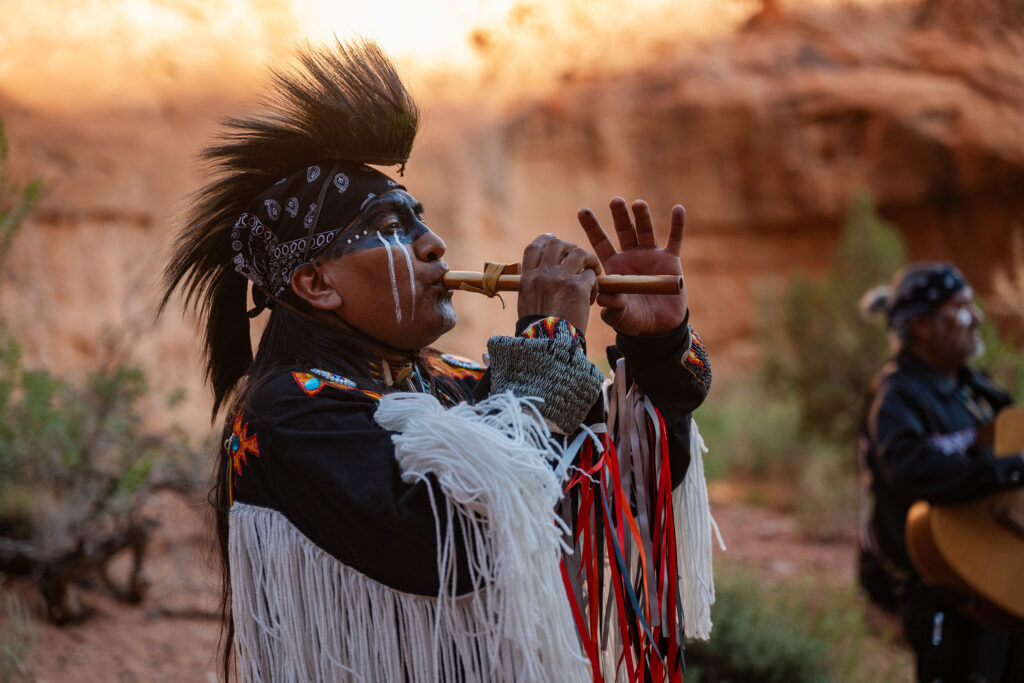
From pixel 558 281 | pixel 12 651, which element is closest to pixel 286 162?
pixel 558 281

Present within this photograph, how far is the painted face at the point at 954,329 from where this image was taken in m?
3.52

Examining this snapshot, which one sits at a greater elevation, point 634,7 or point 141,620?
point 634,7

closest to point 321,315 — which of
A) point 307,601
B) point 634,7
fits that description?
point 307,601

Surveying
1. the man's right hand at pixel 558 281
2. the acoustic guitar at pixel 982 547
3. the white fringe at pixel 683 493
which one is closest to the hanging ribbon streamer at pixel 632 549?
the white fringe at pixel 683 493

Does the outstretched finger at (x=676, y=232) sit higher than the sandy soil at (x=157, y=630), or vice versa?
the outstretched finger at (x=676, y=232)

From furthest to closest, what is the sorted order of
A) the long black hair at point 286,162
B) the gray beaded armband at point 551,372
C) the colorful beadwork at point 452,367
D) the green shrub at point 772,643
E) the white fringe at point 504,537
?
the green shrub at point 772,643 < the colorful beadwork at point 452,367 < the long black hair at point 286,162 < the gray beaded armband at point 551,372 < the white fringe at point 504,537

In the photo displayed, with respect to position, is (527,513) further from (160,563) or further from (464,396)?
(160,563)

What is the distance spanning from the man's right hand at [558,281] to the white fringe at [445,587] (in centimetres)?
18

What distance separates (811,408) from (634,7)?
192 inches

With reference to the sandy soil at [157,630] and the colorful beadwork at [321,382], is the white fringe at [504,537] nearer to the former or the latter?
the colorful beadwork at [321,382]

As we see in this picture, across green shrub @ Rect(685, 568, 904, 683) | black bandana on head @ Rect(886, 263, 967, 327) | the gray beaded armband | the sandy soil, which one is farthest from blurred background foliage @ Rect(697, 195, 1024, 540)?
the gray beaded armband

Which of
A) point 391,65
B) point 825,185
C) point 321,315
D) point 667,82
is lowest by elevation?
point 321,315

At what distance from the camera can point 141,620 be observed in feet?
11.4

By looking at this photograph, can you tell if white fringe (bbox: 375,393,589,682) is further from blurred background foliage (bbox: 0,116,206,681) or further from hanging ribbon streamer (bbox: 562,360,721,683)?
blurred background foliage (bbox: 0,116,206,681)
